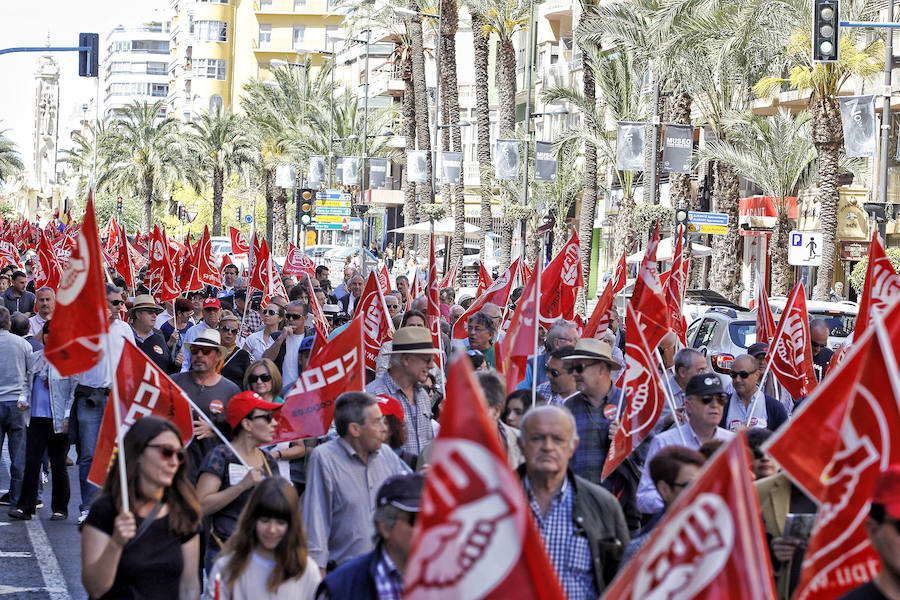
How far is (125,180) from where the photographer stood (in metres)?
72.8

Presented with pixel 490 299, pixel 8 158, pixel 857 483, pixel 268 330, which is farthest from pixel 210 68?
pixel 857 483

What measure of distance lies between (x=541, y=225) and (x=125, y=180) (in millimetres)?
23495

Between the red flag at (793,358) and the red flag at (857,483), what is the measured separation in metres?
6.80

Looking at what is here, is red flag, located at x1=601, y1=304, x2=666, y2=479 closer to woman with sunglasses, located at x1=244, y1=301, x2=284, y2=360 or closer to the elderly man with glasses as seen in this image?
the elderly man with glasses

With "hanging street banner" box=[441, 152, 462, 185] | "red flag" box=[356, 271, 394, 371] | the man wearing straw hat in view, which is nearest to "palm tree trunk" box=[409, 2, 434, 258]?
"hanging street banner" box=[441, 152, 462, 185]

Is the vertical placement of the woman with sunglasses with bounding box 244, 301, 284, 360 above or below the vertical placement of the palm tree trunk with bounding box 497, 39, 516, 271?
below

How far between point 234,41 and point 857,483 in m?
123

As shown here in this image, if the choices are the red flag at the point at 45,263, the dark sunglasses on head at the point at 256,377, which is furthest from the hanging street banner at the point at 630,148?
the dark sunglasses on head at the point at 256,377

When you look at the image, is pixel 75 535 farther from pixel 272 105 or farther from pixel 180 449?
pixel 272 105

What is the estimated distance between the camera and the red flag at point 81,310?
21.7 feet

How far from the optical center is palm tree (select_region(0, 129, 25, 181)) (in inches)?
3393

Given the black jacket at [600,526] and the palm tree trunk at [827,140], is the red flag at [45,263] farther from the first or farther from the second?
the black jacket at [600,526]

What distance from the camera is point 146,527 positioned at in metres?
5.40

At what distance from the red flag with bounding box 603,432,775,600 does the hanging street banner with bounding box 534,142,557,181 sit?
3786 cm
